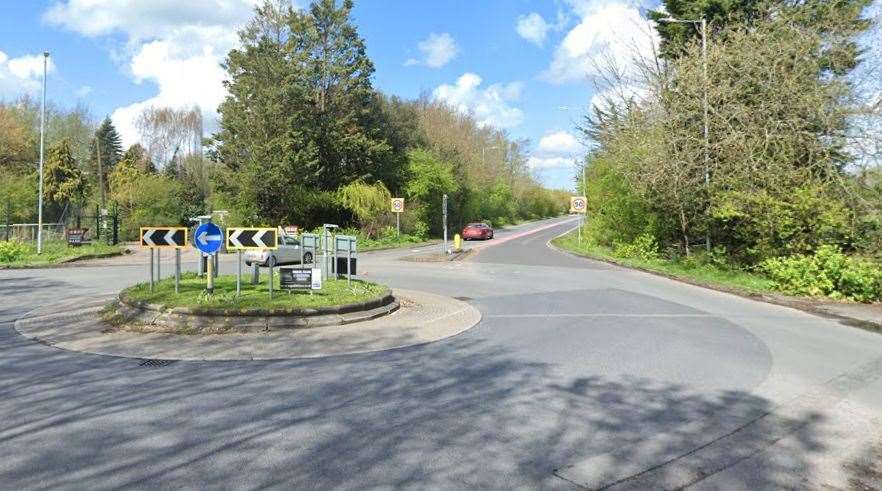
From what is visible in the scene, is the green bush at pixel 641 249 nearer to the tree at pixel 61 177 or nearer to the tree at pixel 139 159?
the tree at pixel 139 159

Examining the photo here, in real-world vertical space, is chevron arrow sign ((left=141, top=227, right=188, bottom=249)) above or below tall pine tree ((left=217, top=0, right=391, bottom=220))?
below

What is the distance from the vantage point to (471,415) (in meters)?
5.48

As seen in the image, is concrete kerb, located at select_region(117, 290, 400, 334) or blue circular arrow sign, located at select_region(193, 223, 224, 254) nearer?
concrete kerb, located at select_region(117, 290, 400, 334)

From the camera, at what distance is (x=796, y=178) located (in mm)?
18312

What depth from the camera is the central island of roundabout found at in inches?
324

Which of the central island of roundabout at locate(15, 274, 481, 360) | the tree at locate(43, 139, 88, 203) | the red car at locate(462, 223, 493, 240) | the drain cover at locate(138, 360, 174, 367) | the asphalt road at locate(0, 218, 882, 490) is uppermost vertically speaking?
the tree at locate(43, 139, 88, 203)

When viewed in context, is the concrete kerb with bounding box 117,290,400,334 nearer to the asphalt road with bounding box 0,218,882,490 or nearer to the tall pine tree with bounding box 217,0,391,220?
the asphalt road with bounding box 0,218,882,490

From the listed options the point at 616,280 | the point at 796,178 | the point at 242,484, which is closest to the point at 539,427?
the point at 242,484

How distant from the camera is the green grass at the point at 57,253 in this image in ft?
77.3

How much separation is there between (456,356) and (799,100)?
16.6m

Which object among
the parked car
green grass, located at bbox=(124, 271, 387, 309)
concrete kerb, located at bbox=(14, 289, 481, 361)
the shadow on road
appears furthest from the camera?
the parked car

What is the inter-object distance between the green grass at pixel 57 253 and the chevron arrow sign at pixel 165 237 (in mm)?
15391

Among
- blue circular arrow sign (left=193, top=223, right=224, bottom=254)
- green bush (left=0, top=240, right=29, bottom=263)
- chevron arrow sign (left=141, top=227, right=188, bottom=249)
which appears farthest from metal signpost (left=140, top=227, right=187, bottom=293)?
green bush (left=0, top=240, right=29, bottom=263)

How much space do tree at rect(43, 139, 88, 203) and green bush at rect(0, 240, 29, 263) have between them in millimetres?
30739
